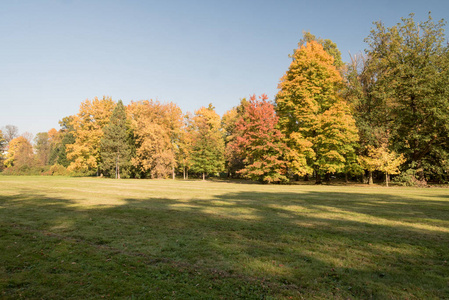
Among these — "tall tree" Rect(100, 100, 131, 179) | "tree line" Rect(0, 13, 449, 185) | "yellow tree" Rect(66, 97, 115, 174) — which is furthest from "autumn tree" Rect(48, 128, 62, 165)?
"tree line" Rect(0, 13, 449, 185)

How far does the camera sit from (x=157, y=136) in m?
42.9

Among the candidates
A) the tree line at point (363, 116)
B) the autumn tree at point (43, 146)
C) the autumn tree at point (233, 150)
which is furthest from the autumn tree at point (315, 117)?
the autumn tree at point (43, 146)

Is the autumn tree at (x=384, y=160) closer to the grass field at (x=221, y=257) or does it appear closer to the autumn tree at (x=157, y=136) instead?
the grass field at (x=221, y=257)

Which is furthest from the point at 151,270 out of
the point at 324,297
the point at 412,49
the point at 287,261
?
the point at 412,49

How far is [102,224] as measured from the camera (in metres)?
7.50

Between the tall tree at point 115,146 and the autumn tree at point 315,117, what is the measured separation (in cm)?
3007

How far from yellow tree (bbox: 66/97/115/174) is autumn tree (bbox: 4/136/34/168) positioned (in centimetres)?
1950

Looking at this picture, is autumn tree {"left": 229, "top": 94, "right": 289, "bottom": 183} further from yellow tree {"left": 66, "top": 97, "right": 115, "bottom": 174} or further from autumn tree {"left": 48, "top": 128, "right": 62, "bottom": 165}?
autumn tree {"left": 48, "top": 128, "right": 62, "bottom": 165}

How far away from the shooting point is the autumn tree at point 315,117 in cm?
2748

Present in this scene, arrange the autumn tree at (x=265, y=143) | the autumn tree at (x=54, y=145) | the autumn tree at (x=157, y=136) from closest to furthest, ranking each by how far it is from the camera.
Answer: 1. the autumn tree at (x=265, y=143)
2. the autumn tree at (x=157, y=136)
3. the autumn tree at (x=54, y=145)

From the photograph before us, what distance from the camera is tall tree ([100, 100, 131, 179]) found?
45.6 metres

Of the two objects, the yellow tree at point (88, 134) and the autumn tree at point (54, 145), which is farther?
the autumn tree at point (54, 145)

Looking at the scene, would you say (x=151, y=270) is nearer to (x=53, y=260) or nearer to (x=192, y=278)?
(x=192, y=278)

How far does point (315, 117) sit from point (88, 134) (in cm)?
4009
